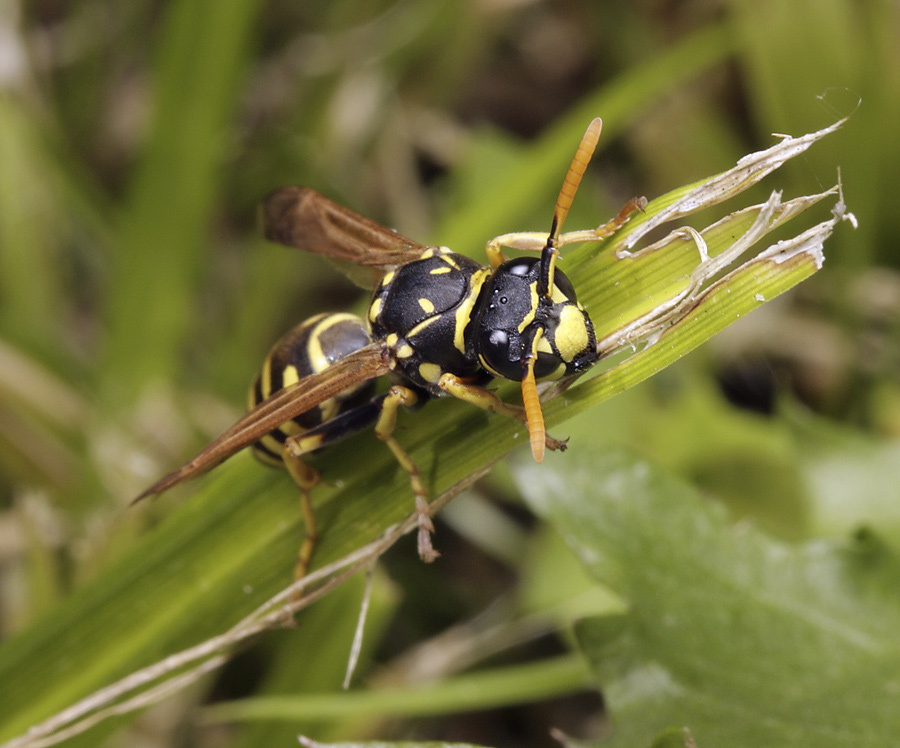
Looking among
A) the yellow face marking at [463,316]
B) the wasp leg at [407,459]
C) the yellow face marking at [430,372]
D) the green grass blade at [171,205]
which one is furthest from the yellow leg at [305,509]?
the green grass blade at [171,205]

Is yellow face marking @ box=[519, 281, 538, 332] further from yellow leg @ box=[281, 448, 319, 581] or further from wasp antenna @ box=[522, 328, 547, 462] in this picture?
yellow leg @ box=[281, 448, 319, 581]

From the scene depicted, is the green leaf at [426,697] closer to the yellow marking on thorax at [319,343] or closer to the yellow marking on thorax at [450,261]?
the yellow marking on thorax at [319,343]

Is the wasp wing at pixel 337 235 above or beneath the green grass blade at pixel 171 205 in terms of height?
beneath

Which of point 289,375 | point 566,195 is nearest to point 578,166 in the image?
point 566,195

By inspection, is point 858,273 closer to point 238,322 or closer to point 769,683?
point 769,683

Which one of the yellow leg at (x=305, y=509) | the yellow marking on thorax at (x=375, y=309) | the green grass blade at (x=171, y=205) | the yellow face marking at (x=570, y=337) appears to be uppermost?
the green grass blade at (x=171, y=205)
